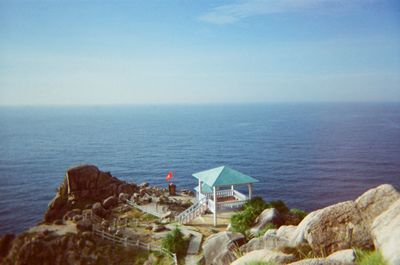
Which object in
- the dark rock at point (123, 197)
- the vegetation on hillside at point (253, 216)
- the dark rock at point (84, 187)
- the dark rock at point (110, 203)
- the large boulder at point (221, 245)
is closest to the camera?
the large boulder at point (221, 245)

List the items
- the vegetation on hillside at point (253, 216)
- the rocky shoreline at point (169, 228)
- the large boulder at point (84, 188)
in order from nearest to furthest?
the rocky shoreline at point (169, 228), the vegetation on hillside at point (253, 216), the large boulder at point (84, 188)

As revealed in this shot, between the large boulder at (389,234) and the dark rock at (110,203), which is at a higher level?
the large boulder at (389,234)

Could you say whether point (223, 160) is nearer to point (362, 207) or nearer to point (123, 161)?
point (123, 161)

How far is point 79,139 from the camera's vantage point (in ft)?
426

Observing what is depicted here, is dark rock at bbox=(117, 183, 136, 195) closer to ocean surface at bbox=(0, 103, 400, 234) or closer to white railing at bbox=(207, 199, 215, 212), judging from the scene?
white railing at bbox=(207, 199, 215, 212)

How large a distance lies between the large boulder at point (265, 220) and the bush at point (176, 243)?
554cm

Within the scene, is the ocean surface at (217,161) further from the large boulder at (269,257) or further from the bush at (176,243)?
the large boulder at (269,257)

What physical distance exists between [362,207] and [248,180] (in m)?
16.0

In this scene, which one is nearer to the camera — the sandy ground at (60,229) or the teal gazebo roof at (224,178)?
the teal gazebo roof at (224,178)

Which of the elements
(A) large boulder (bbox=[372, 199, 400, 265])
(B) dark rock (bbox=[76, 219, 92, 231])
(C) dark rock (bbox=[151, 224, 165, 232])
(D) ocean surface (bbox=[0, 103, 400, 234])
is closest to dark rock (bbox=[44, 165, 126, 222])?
(B) dark rock (bbox=[76, 219, 92, 231])

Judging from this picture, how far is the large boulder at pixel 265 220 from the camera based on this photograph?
921 inches

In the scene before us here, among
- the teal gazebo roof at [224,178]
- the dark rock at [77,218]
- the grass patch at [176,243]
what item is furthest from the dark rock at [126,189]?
the grass patch at [176,243]

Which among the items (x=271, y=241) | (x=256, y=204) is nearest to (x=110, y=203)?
(x=256, y=204)

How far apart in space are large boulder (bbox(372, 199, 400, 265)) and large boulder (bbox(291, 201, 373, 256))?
92 cm
